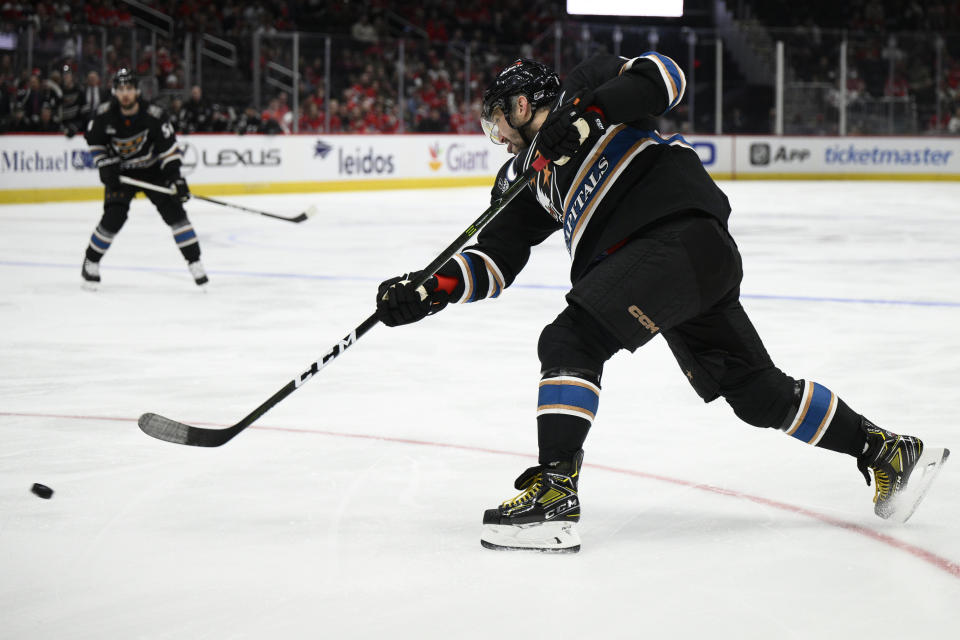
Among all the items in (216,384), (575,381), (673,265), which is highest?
(673,265)

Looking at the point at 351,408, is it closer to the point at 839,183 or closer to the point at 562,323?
the point at 562,323

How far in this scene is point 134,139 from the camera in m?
6.86

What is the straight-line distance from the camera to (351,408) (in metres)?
3.70

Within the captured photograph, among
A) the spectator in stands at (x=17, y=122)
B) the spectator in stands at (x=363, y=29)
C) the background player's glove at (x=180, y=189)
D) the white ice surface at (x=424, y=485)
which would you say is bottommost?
the white ice surface at (x=424, y=485)

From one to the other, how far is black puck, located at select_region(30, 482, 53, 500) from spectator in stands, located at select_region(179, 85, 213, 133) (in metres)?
11.5

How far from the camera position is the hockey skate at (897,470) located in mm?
2506

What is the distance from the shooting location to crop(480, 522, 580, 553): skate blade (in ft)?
7.64

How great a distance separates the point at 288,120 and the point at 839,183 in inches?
316

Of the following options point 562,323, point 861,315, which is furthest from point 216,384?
point 861,315

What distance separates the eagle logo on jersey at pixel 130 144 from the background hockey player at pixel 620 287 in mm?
4658

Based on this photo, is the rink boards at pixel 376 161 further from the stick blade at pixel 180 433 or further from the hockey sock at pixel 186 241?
the stick blade at pixel 180 433

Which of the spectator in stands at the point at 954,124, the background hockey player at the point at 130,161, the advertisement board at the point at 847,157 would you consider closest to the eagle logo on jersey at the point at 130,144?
the background hockey player at the point at 130,161

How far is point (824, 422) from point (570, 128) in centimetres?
79

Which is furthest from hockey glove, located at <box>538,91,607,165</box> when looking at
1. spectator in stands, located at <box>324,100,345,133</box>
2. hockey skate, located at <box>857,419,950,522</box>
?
spectator in stands, located at <box>324,100,345,133</box>
